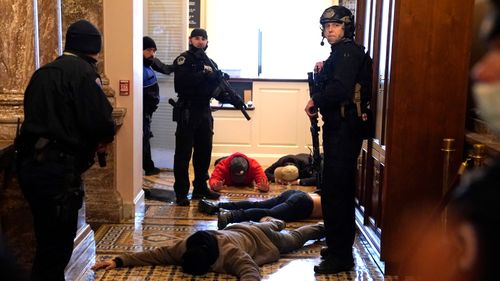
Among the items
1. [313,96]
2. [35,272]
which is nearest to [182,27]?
[313,96]

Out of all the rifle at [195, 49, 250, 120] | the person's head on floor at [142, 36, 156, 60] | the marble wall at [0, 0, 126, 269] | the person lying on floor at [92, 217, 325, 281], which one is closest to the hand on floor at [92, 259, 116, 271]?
the person lying on floor at [92, 217, 325, 281]

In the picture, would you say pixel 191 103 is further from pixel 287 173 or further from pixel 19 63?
pixel 19 63

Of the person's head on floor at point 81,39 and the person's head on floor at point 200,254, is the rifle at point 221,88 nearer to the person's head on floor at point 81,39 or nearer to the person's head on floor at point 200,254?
the person's head on floor at point 200,254

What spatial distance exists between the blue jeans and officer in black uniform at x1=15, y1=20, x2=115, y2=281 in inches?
70.4

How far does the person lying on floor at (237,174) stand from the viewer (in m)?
5.59

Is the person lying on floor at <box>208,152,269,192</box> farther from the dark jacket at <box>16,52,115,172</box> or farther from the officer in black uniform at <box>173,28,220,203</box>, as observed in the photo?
the dark jacket at <box>16,52,115,172</box>

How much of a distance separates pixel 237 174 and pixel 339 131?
2.45 m

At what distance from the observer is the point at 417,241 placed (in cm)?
318

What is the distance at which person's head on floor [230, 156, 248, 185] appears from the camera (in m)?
5.62

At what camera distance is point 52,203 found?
8.23 feet

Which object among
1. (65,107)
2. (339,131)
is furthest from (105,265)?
(339,131)

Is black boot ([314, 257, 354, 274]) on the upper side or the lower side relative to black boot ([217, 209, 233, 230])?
lower

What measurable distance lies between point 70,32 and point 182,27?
3.99m

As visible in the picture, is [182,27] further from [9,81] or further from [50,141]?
[50,141]
